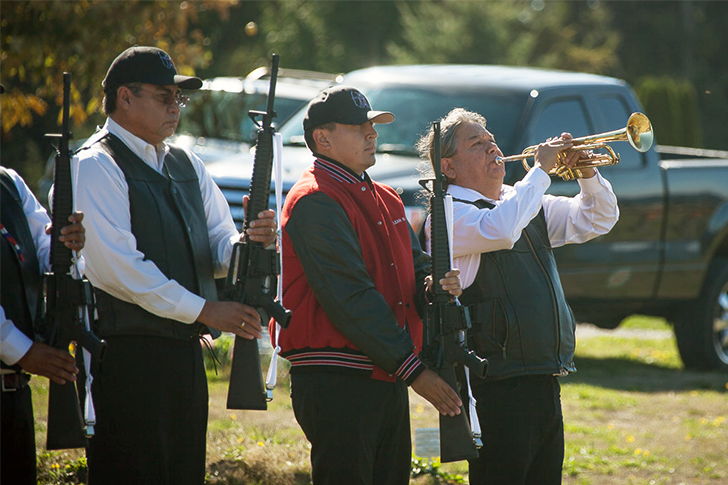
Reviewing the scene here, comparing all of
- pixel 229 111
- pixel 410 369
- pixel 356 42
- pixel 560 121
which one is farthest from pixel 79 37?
pixel 356 42

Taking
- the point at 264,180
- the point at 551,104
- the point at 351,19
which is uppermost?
the point at 351,19

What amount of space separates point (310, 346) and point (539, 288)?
39.5 inches

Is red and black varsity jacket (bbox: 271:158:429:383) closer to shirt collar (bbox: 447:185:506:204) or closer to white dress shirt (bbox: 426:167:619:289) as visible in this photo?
white dress shirt (bbox: 426:167:619:289)

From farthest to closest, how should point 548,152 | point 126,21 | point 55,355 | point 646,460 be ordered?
point 126,21 < point 646,460 < point 548,152 < point 55,355

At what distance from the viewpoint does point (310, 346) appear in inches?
144

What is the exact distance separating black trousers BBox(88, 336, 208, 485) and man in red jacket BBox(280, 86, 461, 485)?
0.46m

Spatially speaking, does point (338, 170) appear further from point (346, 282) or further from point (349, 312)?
point (349, 312)

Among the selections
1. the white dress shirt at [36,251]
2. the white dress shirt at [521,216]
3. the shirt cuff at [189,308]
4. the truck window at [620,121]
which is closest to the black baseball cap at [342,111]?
the white dress shirt at [521,216]

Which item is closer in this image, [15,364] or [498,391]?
[15,364]

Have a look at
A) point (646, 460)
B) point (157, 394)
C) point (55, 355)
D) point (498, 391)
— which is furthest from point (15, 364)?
point (646, 460)

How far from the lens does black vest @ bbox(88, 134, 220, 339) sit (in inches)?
142

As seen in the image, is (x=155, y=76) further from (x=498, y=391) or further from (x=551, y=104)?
(x=551, y=104)

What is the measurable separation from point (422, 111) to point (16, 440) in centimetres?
516

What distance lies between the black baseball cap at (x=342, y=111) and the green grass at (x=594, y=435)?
2270mm
